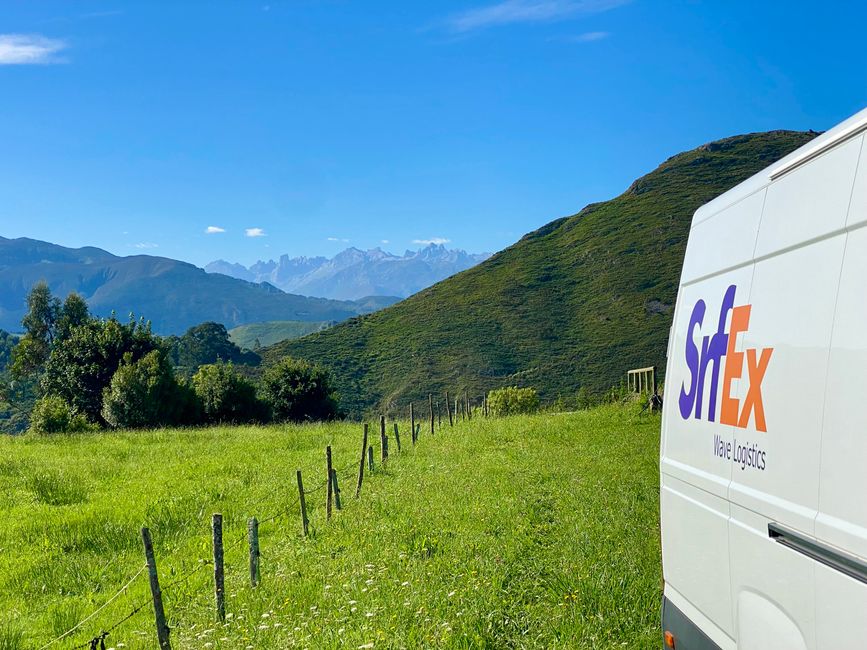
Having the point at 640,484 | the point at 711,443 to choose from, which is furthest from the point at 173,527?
the point at 711,443

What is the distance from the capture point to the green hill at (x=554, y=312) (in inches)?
3211

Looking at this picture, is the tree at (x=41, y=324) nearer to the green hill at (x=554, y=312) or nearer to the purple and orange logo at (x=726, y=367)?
the green hill at (x=554, y=312)

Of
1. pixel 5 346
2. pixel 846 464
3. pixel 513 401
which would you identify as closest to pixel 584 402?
pixel 513 401

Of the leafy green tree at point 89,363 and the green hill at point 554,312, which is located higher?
the green hill at point 554,312

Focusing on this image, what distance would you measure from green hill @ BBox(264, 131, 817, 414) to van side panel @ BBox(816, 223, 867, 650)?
68.8 m

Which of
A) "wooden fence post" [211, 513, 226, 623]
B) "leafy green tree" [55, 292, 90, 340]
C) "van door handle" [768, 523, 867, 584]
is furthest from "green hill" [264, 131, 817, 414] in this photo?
"van door handle" [768, 523, 867, 584]

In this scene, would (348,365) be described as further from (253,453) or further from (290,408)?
(253,453)

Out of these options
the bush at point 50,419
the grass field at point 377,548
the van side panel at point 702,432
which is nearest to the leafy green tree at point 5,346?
the bush at point 50,419

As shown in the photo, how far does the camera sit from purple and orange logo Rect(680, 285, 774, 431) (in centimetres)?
348

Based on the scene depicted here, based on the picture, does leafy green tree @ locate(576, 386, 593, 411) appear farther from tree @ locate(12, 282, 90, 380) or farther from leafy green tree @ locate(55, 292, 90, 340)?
leafy green tree @ locate(55, 292, 90, 340)

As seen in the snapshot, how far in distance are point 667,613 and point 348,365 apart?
93.2 meters

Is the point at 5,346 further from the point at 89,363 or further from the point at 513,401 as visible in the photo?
the point at 513,401

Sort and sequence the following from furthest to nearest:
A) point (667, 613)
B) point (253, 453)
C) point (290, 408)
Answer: point (290, 408)
point (253, 453)
point (667, 613)

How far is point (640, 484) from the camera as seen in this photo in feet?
37.3
